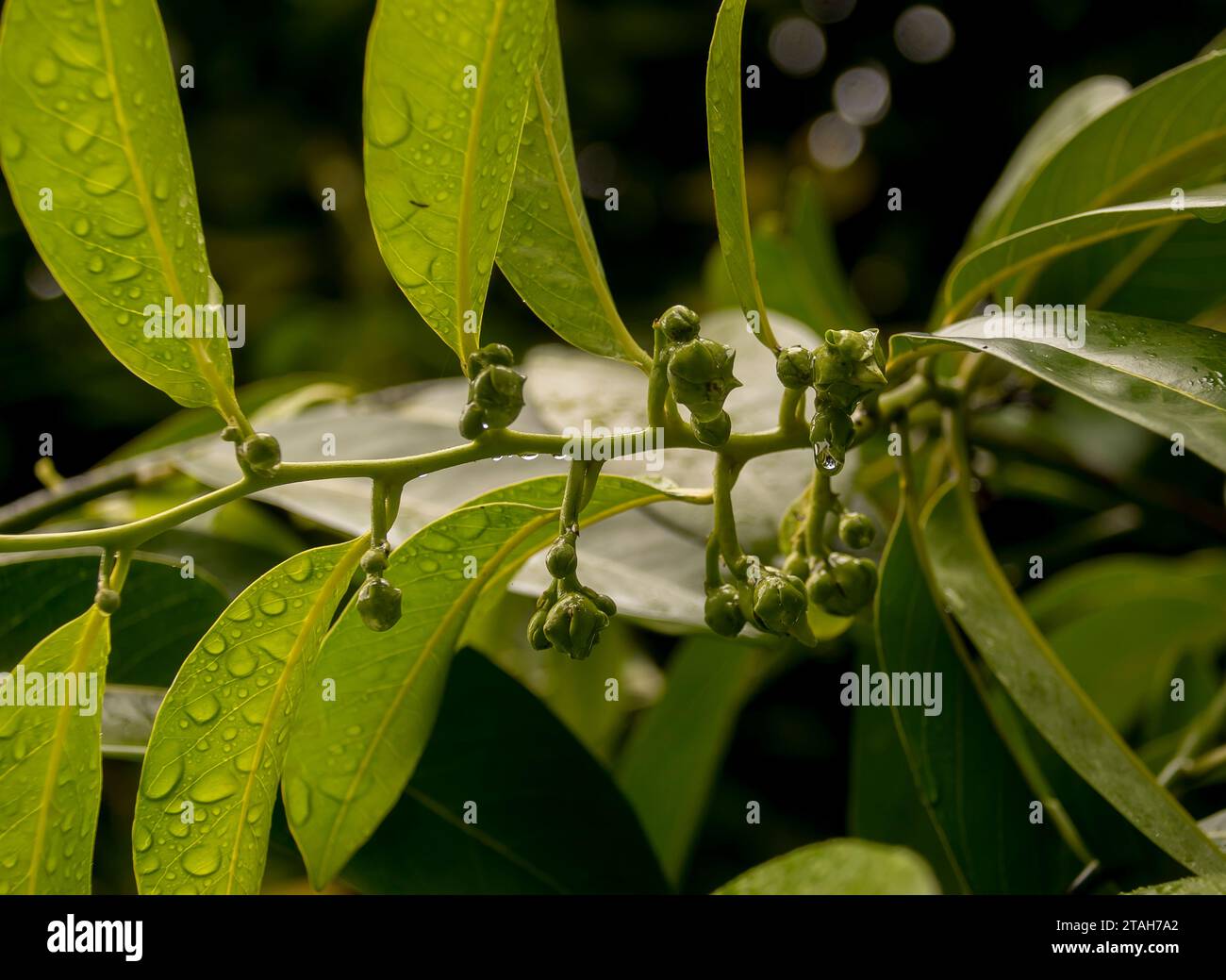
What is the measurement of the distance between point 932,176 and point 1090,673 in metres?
1.58

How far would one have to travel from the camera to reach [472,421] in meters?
0.62

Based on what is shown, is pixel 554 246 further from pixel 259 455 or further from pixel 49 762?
pixel 49 762

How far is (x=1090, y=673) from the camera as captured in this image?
4.55 feet

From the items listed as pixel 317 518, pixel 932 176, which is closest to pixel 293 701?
pixel 317 518

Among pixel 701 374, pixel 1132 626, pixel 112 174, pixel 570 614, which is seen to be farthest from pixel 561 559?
pixel 1132 626

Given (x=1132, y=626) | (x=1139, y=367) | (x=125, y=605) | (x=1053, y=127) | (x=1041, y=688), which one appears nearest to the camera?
(x=1139, y=367)

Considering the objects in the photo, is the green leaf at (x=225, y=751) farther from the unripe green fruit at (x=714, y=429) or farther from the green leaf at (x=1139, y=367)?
the green leaf at (x=1139, y=367)

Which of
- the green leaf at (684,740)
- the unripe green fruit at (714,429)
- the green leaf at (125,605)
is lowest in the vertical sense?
the green leaf at (684,740)

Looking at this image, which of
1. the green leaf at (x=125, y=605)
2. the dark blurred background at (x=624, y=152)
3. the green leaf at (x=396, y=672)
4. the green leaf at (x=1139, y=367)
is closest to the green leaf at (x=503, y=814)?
the green leaf at (x=396, y=672)

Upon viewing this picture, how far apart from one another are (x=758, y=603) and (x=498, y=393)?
195 mm

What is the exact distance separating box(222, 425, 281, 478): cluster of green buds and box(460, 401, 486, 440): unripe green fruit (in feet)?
0.37

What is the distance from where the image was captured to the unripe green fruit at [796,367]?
0.62 metres

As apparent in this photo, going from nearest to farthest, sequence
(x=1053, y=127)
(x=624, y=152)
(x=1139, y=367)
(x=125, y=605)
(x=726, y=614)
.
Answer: (x=1139, y=367), (x=726, y=614), (x=125, y=605), (x=1053, y=127), (x=624, y=152)
